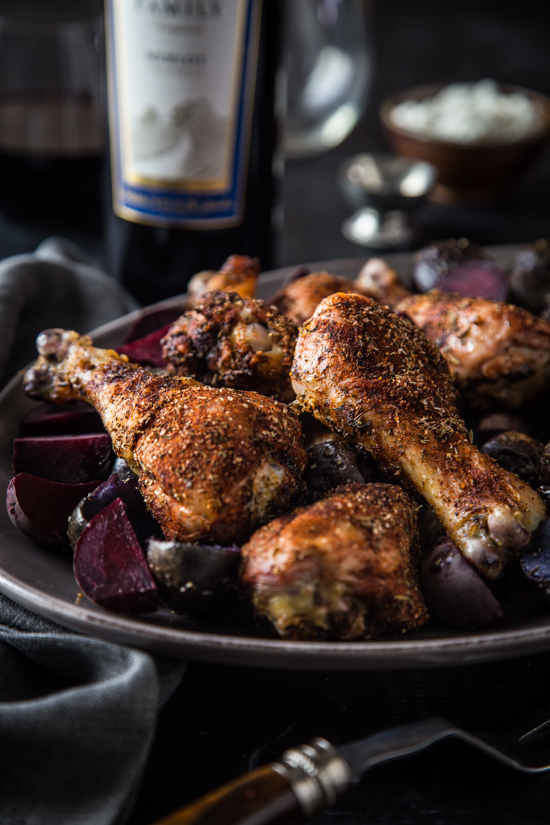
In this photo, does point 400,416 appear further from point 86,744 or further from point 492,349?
point 86,744

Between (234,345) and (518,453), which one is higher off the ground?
(234,345)

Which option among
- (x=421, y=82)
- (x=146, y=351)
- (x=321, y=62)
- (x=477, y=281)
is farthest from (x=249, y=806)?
(x=421, y=82)

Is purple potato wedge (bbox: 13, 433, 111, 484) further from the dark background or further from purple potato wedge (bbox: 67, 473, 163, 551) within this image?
the dark background

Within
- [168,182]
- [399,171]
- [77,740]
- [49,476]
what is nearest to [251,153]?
[168,182]

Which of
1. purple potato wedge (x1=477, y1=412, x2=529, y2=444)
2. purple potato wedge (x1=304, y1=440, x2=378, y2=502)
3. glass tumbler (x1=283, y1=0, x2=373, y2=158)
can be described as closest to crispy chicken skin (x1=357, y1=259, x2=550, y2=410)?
purple potato wedge (x1=477, y1=412, x2=529, y2=444)

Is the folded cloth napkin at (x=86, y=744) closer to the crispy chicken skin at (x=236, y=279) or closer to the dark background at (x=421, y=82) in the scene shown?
the crispy chicken skin at (x=236, y=279)

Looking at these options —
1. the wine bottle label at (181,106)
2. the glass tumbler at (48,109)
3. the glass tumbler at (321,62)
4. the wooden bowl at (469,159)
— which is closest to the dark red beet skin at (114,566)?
the wine bottle label at (181,106)

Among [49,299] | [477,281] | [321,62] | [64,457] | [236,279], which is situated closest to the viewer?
[64,457]
